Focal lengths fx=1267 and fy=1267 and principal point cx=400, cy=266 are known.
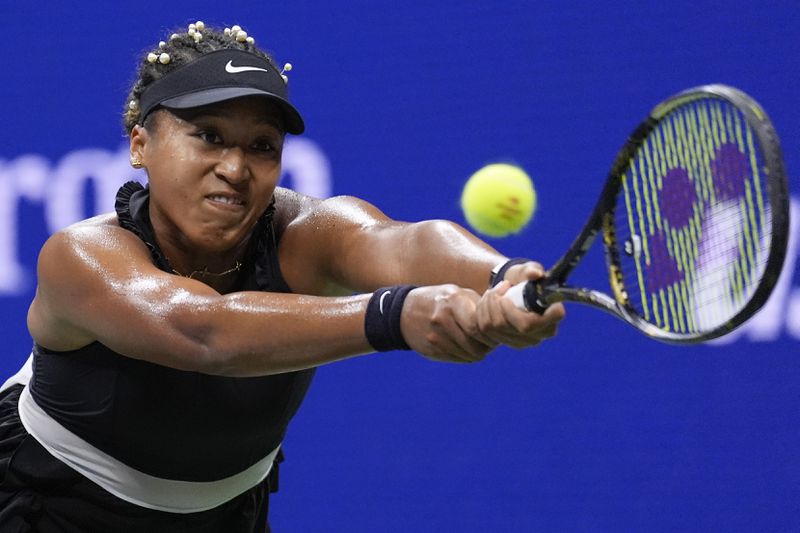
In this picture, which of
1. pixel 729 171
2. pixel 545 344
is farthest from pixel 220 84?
pixel 545 344

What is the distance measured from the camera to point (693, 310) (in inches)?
60.7

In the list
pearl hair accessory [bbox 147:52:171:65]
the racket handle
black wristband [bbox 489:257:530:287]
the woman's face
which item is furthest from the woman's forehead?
the racket handle

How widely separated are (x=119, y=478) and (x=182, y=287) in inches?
20.6

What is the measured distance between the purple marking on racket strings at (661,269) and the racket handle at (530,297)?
0.23m

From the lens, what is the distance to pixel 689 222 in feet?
5.37

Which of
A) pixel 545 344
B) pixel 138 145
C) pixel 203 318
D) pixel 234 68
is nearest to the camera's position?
pixel 203 318

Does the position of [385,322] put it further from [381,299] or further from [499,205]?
[499,205]

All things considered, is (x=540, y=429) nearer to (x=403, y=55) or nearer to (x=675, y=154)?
(x=403, y=55)

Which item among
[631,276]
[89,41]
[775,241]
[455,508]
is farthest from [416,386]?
[775,241]

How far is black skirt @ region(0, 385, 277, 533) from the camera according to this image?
2055 mm

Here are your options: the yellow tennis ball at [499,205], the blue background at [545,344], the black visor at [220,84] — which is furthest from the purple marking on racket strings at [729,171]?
the blue background at [545,344]

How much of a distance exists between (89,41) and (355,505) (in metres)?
1.34

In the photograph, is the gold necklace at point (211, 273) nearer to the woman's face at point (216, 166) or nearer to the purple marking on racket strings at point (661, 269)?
the woman's face at point (216, 166)

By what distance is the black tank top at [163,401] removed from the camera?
1966mm
